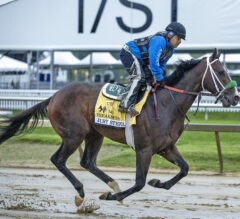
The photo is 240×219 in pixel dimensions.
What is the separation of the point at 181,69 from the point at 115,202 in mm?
1794

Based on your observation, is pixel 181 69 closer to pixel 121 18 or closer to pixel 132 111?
pixel 132 111

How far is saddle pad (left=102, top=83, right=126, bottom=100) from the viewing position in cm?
584

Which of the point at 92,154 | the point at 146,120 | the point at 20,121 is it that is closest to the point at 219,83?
the point at 146,120

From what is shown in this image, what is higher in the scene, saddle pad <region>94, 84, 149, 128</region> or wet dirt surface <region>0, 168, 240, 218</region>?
saddle pad <region>94, 84, 149, 128</region>

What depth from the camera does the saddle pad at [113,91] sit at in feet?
19.2

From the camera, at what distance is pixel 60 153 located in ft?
19.9

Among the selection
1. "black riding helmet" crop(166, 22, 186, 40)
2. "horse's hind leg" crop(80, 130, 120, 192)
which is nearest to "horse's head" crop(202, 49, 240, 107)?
"black riding helmet" crop(166, 22, 186, 40)

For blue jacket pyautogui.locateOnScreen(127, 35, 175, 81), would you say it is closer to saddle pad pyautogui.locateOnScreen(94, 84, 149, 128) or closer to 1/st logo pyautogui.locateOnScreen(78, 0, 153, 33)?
saddle pad pyautogui.locateOnScreen(94, 84, 149, 128)

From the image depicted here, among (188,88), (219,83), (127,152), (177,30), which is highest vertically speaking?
(177,30)

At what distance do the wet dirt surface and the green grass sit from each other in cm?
86

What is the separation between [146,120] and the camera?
18.2 feet

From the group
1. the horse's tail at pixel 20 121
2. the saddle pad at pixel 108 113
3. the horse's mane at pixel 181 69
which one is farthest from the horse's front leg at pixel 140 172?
the horse's tail at pixel 20 121

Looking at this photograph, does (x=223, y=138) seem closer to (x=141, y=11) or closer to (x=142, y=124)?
Result: (x=141, y=11)

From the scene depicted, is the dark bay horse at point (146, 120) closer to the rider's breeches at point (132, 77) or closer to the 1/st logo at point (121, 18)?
the rider's breeches at point (132, 77)
